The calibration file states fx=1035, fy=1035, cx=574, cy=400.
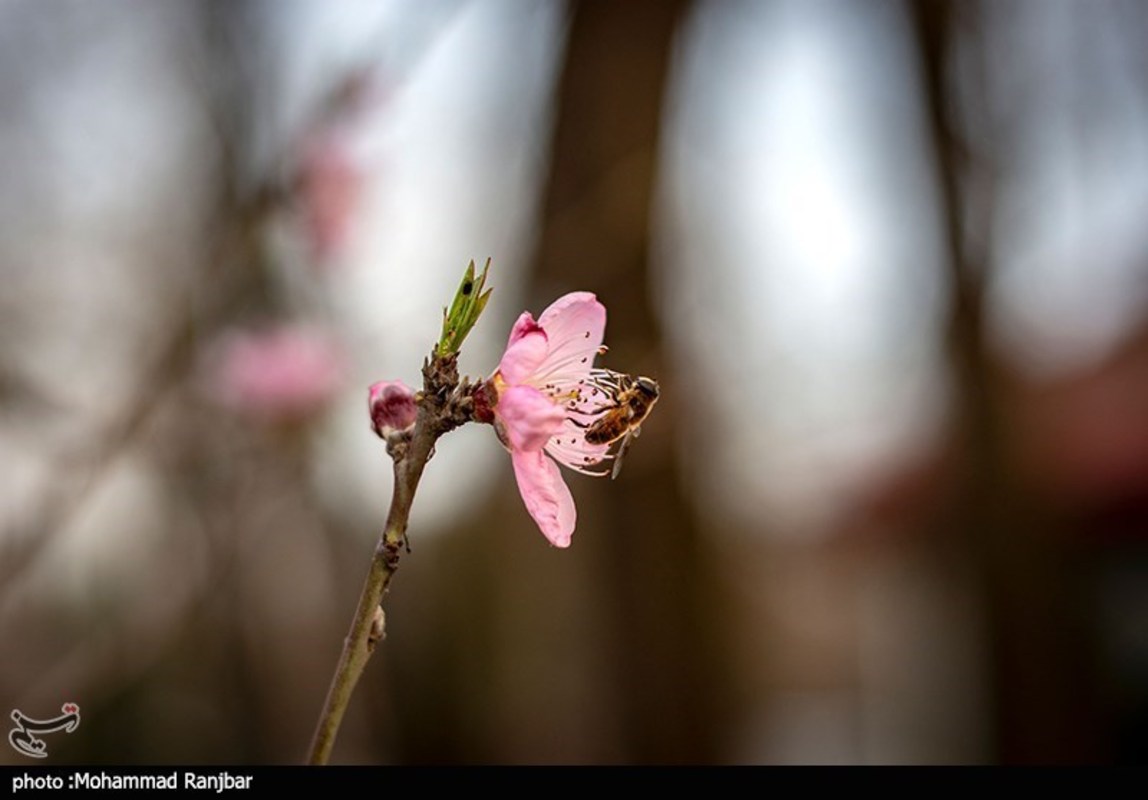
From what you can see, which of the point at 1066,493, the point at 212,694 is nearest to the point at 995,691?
the point at 1066,493

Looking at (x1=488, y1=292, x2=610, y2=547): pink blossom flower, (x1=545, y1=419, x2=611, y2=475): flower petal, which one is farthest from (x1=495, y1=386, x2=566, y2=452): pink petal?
(x1=545, y1=419, x2=611, y2=475): flower petal

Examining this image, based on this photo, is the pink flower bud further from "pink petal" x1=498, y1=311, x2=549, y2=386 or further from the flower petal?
the flower petal

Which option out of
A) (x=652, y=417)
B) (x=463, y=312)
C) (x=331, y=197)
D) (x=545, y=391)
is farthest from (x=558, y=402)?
(x=331, y=197)

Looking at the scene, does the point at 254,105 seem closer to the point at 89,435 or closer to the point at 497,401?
the point at 89,435

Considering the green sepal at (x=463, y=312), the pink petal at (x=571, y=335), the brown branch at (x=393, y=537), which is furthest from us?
the pink petal at (x=571, y=335)

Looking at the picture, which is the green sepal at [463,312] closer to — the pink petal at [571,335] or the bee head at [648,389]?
the pink petal at [571,335]

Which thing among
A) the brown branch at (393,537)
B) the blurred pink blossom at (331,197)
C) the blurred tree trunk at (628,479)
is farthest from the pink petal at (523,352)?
the blurred pink blossom at (331,197)

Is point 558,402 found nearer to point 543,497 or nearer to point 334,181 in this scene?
point 543,497

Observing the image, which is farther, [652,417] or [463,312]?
[652,417]
